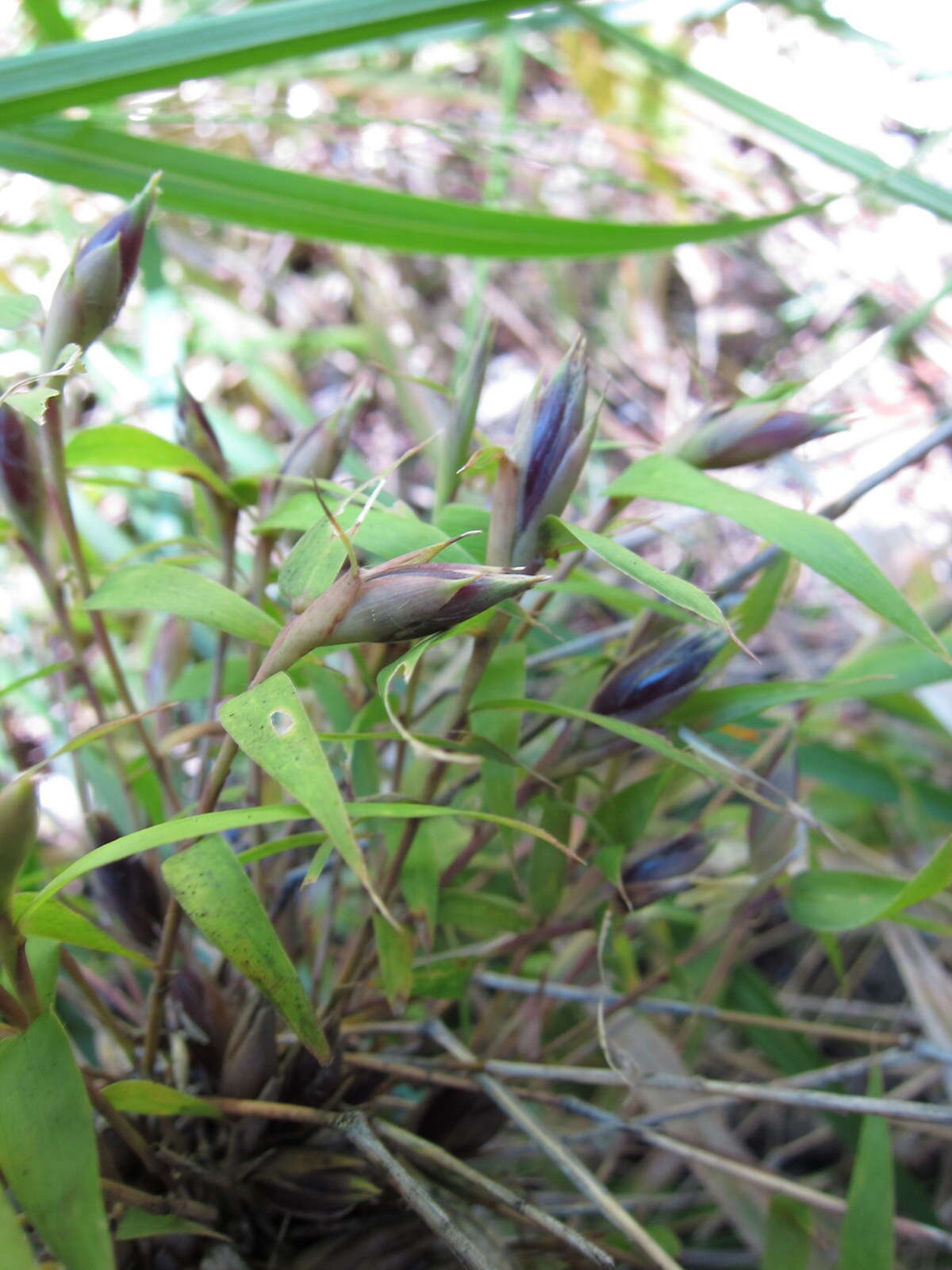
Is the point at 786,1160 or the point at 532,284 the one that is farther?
the point at 532,284

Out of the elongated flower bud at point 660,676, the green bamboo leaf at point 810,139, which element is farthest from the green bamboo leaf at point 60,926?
the green bamboo leaf at point 810,139

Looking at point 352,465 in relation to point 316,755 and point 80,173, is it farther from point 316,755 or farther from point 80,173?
point 316,755

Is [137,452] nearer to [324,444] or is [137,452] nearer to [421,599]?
[324,444]

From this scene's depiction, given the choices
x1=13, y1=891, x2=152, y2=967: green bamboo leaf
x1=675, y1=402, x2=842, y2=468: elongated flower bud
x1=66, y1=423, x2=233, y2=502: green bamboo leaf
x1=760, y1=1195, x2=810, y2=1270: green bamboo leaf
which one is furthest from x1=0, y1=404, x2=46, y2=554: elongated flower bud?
x1=760, y1=1195, x2=810, y2=1270: green bamboo leaf

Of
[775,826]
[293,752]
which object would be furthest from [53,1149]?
[775,826]

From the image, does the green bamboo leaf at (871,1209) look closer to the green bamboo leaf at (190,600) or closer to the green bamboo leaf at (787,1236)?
the green bamboo leaf at (787,1236)

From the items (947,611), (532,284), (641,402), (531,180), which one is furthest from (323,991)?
(531,180)
